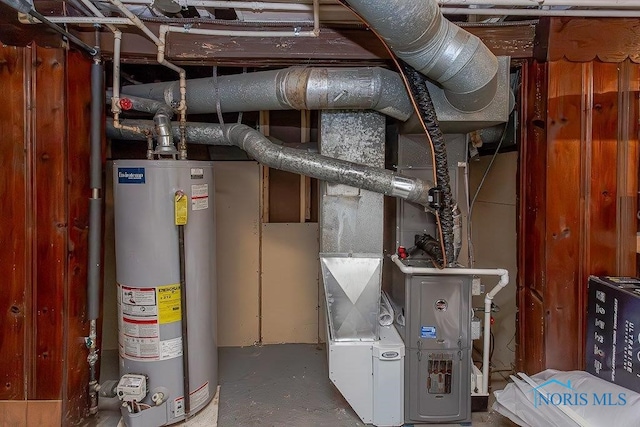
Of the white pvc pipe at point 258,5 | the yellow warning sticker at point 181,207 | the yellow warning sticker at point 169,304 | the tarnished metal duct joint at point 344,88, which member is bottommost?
the yellow warning sticker at point 169,304

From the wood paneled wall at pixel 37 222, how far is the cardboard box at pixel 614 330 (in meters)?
2.48

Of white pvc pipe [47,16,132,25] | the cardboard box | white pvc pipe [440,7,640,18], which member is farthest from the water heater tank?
the cardboard box

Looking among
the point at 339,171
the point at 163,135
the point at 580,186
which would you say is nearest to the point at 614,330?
the point at 580,186

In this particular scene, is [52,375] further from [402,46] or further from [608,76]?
[608,76]

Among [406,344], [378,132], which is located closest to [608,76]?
[378,132]

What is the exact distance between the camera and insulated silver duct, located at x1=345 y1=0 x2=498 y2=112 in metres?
1.17

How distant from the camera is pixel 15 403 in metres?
1.63

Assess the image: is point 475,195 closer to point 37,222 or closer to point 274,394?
point 274,394

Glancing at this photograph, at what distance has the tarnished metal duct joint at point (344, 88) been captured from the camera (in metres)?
1.69

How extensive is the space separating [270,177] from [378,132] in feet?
3.65

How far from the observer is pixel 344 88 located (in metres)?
1.69

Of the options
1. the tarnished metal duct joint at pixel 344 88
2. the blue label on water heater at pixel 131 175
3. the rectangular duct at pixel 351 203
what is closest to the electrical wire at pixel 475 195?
the rectangular duct at pixel 351 203

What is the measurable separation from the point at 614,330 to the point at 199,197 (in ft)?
6.58

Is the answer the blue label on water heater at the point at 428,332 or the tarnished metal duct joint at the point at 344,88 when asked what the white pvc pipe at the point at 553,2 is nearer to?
the tarnished metal duct joint at the point at 344,88
